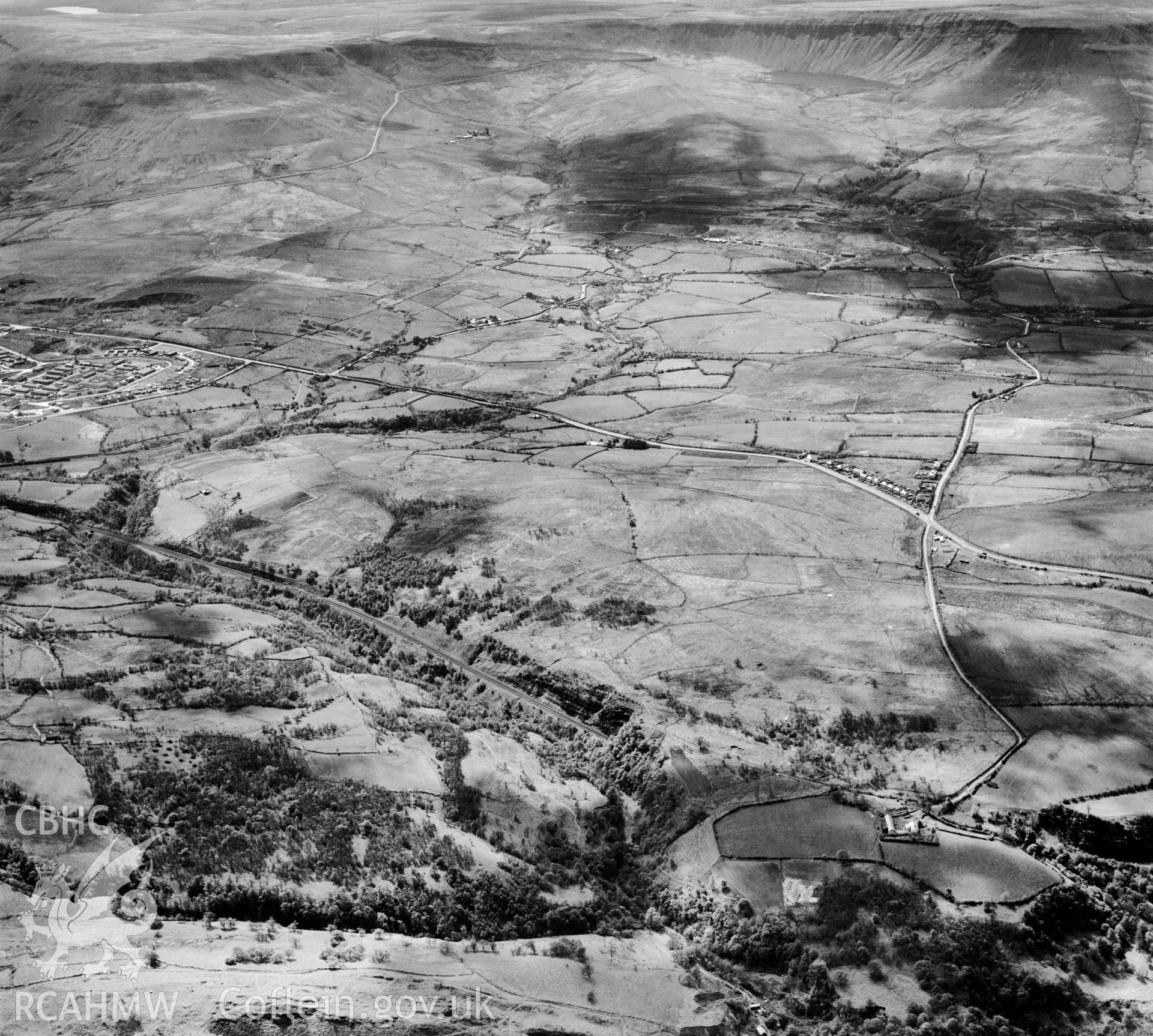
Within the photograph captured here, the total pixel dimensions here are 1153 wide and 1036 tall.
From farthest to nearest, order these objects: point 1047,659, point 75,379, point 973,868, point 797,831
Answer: point 75,379 < point 1047,659 < point 797,831 < point 973,868

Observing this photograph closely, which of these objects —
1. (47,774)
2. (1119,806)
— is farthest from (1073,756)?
(47,774)

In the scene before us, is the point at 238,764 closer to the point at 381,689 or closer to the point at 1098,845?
the point at 381,689

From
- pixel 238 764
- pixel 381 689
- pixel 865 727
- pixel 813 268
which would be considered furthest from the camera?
pixel 813 268

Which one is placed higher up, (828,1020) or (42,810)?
(42,810)

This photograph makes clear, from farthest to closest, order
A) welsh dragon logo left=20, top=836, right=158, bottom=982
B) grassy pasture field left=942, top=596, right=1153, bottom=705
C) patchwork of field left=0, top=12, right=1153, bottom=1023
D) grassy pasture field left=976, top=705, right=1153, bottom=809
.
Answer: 1. grassy pasture field left=942, top=596, right=1153, bottom=705
2. patchwork of field left=0, top=12, right=1153, bottom=1023
3. grassy pasture field left=976, top=705, right=1153, bottom=809
4. welsh dragon logo left=20, top=836, right=158, bottom=982

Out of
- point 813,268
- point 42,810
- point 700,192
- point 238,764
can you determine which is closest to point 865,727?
point 238,764

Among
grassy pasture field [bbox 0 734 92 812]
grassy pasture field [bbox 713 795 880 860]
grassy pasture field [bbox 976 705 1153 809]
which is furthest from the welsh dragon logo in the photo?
grassy pasture field [bbox 976 705 1153 809]

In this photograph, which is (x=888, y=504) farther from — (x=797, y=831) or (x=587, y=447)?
(x=797, y=831)

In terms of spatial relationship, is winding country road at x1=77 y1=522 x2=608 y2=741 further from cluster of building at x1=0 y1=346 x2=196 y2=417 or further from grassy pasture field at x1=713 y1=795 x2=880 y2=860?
cluster of building at x1=0 y1=346 x2=196 y2=417
